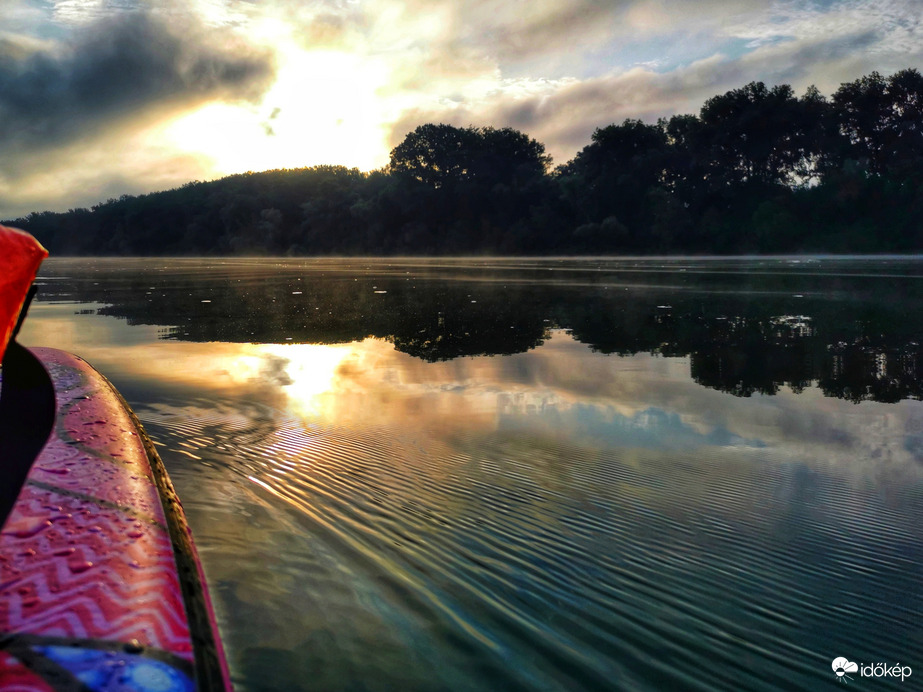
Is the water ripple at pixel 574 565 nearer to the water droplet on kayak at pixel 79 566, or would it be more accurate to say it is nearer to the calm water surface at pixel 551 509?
the calm water surface at pixel 551 509

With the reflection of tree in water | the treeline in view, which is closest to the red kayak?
the reflection of tree in water

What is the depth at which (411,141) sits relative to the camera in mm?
73250

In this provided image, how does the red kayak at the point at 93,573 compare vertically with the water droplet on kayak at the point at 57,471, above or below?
below

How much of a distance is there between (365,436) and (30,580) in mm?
2504

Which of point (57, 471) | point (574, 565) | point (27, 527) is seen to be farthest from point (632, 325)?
point (27, 527)

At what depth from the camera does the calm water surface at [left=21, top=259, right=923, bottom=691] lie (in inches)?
69.4

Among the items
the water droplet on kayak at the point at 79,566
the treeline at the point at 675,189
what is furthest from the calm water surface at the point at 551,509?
the treeline at the point at 675,189

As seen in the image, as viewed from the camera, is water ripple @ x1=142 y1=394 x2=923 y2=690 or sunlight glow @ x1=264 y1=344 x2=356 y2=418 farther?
sunlight glow @ x1=264 y1=344 x2=356 y2=418

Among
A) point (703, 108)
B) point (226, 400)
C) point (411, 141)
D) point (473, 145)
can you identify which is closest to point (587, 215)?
point (703, 108)

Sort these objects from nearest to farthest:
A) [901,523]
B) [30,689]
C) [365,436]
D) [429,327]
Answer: [30,689] < [901,523] < [365,436] < [429,327]

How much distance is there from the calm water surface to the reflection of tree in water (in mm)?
95

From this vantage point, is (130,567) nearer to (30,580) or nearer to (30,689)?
(30,580)

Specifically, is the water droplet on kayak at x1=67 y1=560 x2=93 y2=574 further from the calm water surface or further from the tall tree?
the tall tree

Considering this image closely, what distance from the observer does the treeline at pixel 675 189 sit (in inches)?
1850
